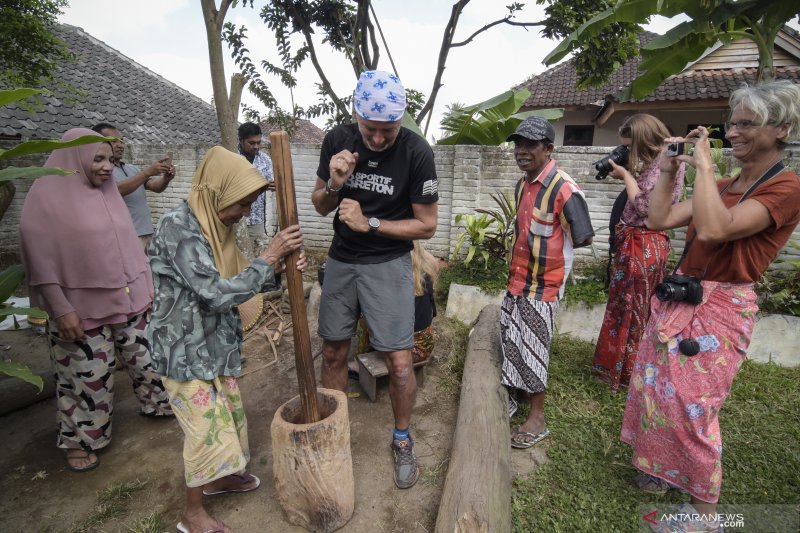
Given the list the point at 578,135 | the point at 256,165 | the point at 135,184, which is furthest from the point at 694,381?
the point at 578,135

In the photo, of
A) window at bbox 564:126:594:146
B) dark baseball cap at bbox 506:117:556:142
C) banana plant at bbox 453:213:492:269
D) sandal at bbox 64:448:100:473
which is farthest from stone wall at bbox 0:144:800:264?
window at bbox 564:126:594:146

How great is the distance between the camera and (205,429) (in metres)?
1.84

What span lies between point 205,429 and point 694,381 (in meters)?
2.10

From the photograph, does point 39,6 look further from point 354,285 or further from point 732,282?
point 732,282

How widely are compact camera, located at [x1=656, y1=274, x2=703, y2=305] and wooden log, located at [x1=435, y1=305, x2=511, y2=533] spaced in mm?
1069

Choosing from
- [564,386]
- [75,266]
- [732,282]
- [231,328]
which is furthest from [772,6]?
[75,266]

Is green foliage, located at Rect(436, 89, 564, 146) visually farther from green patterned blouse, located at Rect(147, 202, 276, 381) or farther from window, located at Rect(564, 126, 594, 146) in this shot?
window, located at Rect(564, 126, 594, 146)

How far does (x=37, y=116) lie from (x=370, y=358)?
9.14 metres

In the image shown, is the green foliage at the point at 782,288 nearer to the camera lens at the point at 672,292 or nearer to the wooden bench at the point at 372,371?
the camera lens at the point at 672,292

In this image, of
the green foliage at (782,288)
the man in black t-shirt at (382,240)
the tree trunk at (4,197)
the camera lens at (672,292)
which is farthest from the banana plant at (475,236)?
the tree trunk at (4,197)

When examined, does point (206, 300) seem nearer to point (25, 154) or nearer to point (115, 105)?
point (25, 154)

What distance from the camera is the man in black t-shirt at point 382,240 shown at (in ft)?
7.27

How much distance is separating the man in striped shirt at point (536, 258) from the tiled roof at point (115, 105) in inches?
348

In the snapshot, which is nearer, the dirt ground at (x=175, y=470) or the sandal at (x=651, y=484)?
the dirt ground at (x=175, y=470)
